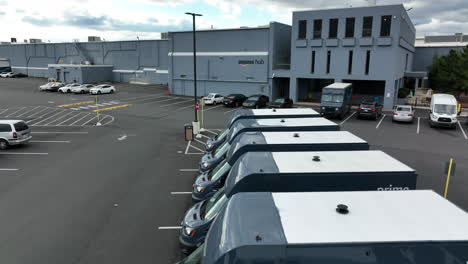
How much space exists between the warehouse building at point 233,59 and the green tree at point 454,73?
20.1 meters

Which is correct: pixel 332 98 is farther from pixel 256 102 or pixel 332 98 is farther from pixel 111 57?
pixel 111 57

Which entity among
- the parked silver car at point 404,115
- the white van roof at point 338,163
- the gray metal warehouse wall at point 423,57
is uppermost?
the gray metal warehouse wall at point 423,57

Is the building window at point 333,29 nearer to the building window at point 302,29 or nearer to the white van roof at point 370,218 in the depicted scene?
the building window at point 302,29

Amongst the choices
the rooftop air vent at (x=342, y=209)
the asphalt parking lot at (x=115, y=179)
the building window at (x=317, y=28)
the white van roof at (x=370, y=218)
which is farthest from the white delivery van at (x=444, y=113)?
the rooftop air vent at (x=342, y=209)

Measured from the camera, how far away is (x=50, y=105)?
35812 mm

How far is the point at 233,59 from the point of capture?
41.5 m

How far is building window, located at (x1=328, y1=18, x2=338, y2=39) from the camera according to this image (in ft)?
116

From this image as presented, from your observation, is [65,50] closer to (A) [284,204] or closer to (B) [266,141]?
(B) [266,141]

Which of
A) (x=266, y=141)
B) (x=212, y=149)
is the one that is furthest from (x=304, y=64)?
(x=266, y=141)

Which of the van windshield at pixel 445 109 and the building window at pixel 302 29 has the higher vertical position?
the building window at pixel 302 29

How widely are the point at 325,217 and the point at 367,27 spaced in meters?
33.4

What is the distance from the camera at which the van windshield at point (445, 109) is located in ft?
81.3

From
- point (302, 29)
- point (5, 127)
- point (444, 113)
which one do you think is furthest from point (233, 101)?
point (5, 127)

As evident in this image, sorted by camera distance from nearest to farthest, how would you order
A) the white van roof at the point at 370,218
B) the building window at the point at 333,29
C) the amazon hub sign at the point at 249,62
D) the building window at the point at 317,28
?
1. the white van roof at the point at 370,218
2. the building window at the point at 333,29
3. the building window at the point at 317,28
4. the amazon hub sign at the point at 249,62
